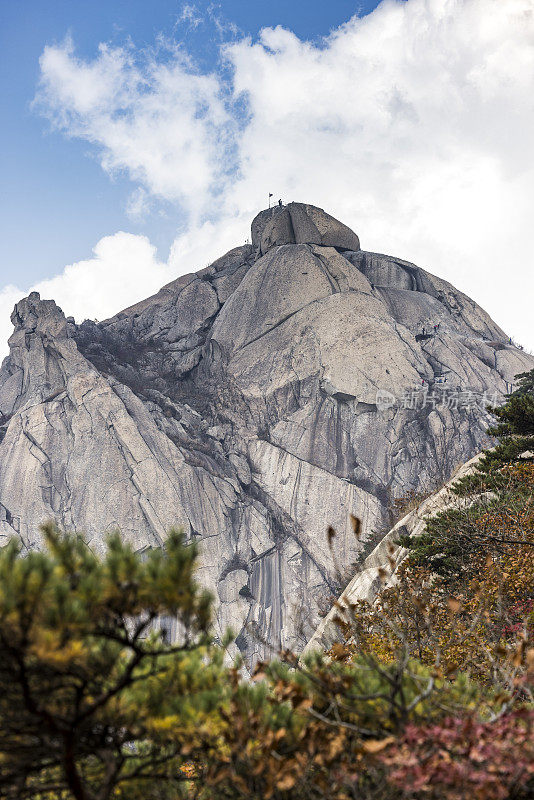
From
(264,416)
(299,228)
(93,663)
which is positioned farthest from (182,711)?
(299,228)

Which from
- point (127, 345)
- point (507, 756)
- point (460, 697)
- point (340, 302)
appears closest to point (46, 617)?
point (507, 756)

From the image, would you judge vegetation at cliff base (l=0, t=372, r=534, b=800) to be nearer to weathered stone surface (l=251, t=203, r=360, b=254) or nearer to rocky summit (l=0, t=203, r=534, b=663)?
rocky summit (l=0, t=203, r=534, b=663)

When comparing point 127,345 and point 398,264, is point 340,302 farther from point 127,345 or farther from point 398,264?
point 127,345

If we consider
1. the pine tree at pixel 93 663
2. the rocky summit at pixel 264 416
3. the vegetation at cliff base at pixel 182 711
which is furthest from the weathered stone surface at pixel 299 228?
the pine tree at pixel 93 663

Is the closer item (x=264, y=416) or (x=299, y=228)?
(x=264, y=416)

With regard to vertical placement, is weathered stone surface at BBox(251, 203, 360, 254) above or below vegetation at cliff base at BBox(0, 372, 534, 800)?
above

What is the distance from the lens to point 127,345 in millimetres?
56219

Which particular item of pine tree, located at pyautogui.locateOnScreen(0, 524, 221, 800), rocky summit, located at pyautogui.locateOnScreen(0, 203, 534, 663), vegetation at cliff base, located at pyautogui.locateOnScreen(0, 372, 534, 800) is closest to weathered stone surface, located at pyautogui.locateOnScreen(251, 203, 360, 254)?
rocky summit, located at pyautogui.locateOnScreen(0, 203, 534, 663)

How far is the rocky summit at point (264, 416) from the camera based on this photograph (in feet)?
132

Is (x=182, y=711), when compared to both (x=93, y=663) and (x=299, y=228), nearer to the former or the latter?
(x=93, y=663)

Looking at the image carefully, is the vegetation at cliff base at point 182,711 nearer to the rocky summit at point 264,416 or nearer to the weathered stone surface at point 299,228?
the rocky summit at point 264,416

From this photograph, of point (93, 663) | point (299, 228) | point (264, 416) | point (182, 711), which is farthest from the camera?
point (299, 228)

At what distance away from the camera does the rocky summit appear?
40.3m

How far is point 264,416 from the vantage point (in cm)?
4741
